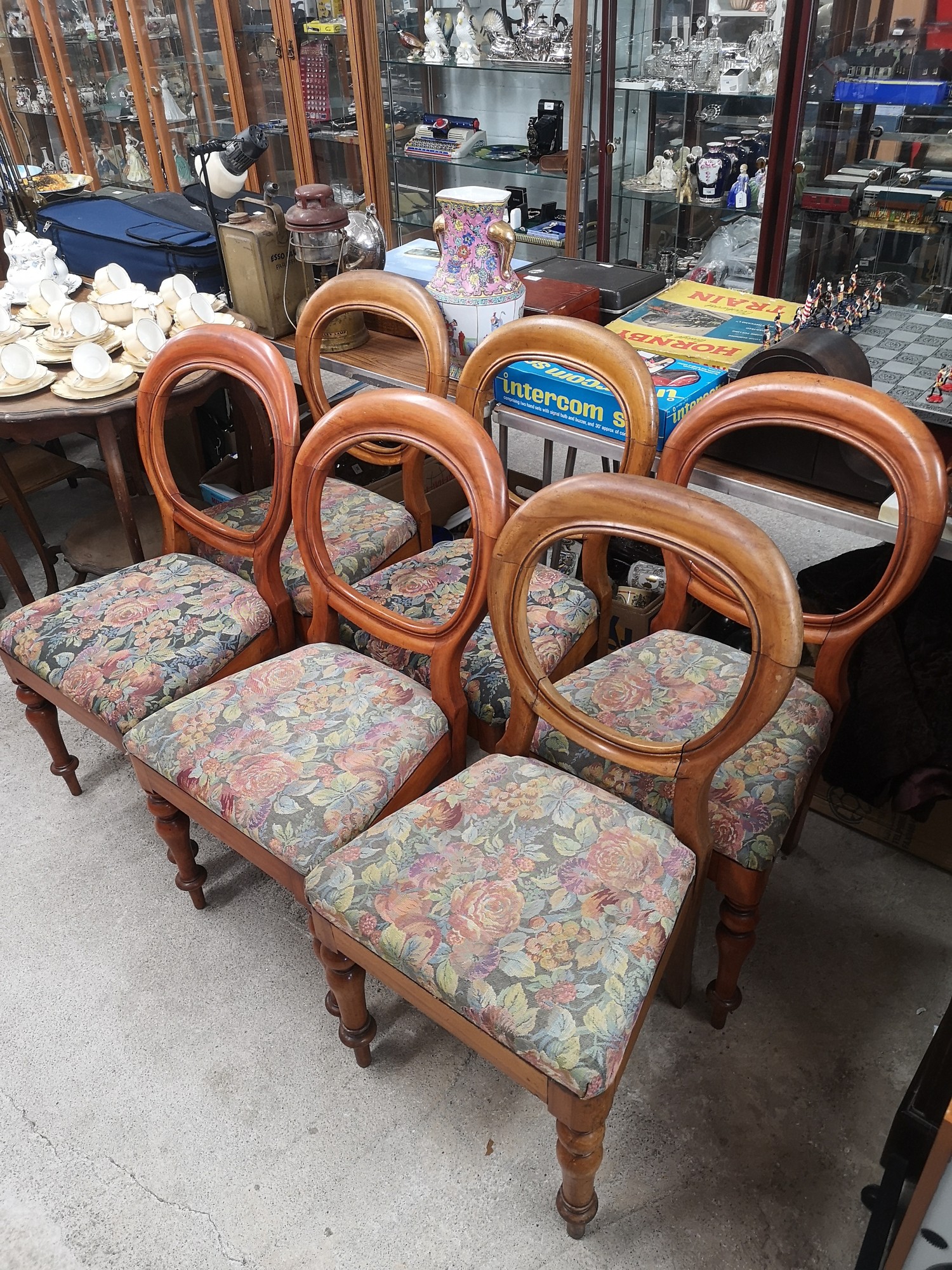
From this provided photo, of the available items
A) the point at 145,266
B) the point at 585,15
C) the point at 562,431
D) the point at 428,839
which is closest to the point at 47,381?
the point at 145,266

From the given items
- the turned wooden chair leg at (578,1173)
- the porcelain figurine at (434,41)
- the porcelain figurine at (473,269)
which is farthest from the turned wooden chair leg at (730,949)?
the porcelain figurine at (434,41)

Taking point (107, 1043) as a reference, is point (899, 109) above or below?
above

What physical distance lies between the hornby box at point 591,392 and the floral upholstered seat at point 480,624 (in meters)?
0.27

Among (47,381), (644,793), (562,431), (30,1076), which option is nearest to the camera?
(644,793)

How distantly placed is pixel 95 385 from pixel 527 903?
1446 millimetres

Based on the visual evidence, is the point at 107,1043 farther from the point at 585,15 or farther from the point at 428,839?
the point at 585,15

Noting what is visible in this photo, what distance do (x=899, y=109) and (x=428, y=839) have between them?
2428mm

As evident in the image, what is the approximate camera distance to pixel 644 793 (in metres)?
1.27

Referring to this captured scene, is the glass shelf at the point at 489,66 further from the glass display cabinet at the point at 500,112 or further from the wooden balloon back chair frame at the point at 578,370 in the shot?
the wooden balloon back chair frame at the point at 578,370

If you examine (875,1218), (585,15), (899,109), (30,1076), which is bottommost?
(30,1076)

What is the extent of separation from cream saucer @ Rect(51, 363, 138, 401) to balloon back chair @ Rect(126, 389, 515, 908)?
0.75 m

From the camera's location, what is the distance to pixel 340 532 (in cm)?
179

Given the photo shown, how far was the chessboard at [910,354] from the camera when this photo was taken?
140 cm

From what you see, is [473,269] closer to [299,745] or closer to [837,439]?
[837,439]
